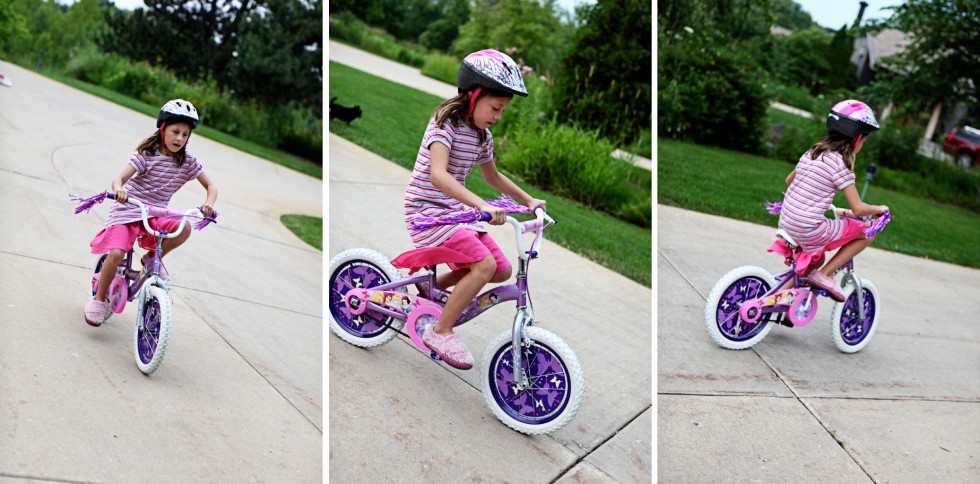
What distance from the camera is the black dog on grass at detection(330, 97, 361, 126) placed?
417 centimetres

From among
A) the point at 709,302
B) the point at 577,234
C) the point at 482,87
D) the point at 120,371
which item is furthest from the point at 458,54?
the point at 120,371

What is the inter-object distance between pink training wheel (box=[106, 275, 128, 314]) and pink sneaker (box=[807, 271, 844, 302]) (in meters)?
3.22

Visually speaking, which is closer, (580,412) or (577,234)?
(580,412)

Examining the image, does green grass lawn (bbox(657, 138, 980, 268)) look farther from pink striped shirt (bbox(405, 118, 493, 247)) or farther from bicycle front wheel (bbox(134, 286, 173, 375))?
bicycle front wheel (bbox(134, 286, 173, 375))

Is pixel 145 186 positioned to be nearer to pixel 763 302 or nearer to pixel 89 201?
pixel 89 201

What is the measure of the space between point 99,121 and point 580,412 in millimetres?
2481

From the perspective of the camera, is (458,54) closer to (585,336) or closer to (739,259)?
(585,336)

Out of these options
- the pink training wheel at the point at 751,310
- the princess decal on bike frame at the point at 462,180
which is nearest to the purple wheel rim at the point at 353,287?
the princess decal on bike frame at the point at 462,180

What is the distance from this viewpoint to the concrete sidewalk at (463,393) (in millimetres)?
3498

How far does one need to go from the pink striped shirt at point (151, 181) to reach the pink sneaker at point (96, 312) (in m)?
0.32

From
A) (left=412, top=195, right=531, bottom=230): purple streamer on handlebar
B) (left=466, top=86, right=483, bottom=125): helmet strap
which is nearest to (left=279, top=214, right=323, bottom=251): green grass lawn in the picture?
(left=412, top=195, right=531, bottom=230): purple streamer on handlebar

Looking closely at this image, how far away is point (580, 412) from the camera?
393 cm

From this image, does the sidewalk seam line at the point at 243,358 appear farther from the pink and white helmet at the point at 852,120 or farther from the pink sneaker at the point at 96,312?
the pink and white helmet at the point at 852,120

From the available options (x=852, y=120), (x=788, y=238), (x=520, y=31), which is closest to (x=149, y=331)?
(x=520, y=31)
